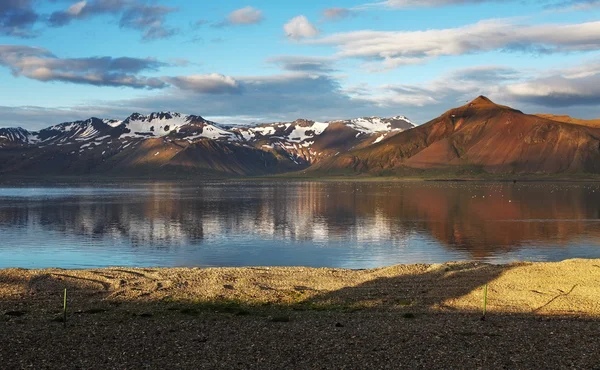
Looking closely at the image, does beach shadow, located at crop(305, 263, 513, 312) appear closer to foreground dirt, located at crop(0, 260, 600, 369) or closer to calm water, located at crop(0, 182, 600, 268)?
foreground dirt, located at crop(0, 260, 600, 369)

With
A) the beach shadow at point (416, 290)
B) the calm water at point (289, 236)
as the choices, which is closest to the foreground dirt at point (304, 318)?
the beach shadow at point (416, 290)

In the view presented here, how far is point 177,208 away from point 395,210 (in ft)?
125

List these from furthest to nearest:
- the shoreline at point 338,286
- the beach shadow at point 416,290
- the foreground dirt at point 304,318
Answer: the shoreline at point 338,286
the beach shadow at point 416,290
the foreground dirt at point 304,318

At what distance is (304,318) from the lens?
2431 centimetres

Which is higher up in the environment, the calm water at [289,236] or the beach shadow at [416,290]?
the beach shadow at [416,290]

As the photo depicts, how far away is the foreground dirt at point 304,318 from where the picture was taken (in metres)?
18.1

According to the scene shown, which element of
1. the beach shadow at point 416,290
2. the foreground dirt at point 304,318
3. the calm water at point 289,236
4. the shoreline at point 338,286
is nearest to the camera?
the foreground dirt at point 304,318

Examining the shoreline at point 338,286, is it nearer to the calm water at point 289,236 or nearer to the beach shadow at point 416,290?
the beach shadow at point 416,290

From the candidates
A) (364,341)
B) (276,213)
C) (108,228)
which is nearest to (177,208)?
(276,213)

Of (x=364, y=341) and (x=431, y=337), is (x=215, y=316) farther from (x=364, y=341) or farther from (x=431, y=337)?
(x=431, y=337)

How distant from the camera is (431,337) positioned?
20531 millimetres

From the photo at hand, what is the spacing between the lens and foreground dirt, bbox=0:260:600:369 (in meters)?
18.1

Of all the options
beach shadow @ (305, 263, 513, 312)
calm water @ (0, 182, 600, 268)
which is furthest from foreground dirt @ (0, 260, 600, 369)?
calm water @ (0, 182, 600, 268)

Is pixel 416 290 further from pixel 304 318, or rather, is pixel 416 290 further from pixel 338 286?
pixel 304 318
